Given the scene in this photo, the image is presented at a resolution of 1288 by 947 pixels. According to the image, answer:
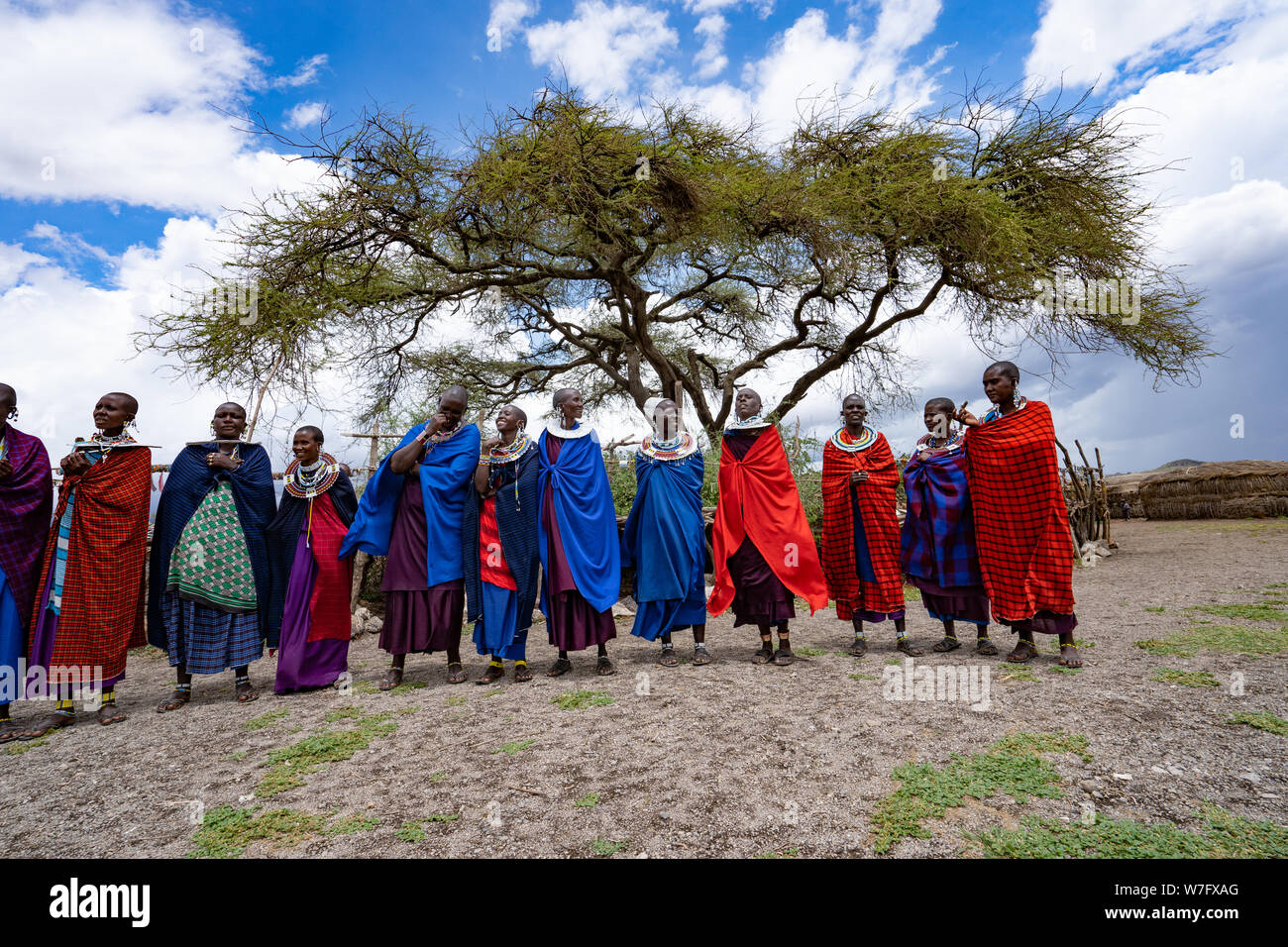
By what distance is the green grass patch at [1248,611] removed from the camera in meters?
6.00

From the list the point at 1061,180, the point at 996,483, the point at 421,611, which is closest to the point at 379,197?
the point at 421,611

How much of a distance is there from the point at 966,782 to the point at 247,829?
305 cm

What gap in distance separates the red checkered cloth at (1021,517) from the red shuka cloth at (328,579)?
508 cm

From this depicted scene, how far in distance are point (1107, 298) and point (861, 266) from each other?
4.68 meters

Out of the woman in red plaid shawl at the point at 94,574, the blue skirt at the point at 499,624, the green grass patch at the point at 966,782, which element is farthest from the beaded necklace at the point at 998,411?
the woman in red plaid shawl at the point at 94,574

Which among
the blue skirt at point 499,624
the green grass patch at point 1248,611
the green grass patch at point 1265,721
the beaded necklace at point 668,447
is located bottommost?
the green grass patch at point 1248,611

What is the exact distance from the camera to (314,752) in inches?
139

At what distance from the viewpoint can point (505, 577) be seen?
5.04 m

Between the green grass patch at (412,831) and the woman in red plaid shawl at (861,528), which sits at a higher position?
the woman in red plaid shawl at (861,528)

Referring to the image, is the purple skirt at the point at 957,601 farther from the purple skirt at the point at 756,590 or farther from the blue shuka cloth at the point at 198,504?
the blue shuka cloth at the point at 198,504

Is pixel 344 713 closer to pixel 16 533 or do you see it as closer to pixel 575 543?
pixel 575 543

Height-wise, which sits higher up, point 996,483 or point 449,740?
point 996,483

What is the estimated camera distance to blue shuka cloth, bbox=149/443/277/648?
4770mm
